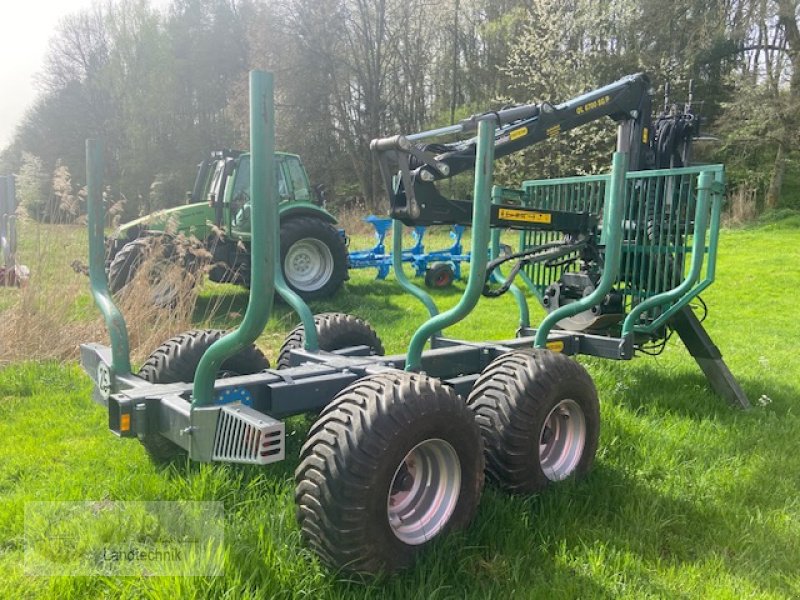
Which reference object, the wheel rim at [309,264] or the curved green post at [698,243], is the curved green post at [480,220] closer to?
the curved green post at [698,243]

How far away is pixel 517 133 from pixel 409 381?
2464mm

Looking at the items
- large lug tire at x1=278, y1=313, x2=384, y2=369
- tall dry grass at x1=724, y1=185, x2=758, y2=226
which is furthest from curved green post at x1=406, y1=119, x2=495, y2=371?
tall dry grass at x1=724, y1=185, x2=758, y2=226

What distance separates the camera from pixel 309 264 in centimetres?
947

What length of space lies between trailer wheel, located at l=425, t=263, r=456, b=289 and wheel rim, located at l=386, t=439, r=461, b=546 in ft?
26.9

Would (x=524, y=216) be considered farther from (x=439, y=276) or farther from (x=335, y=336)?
(x=439, y=276)

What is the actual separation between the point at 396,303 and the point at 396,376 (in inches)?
265

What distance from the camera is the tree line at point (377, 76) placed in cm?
2147

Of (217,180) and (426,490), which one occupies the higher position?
(217,180)

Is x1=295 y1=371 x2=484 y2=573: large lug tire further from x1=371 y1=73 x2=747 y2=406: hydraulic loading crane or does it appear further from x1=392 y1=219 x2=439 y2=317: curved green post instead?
x1=392 y1=219 x2=439 y2=317: curved green post

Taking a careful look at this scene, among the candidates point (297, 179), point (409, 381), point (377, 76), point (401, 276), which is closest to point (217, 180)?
point (297, 179)

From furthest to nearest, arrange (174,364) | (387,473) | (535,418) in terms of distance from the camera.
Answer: (174,364) < (535,418) < (387,473)

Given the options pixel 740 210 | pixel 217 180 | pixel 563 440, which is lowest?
pixel 563 440

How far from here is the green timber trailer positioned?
225cm

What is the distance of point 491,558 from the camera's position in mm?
2656
